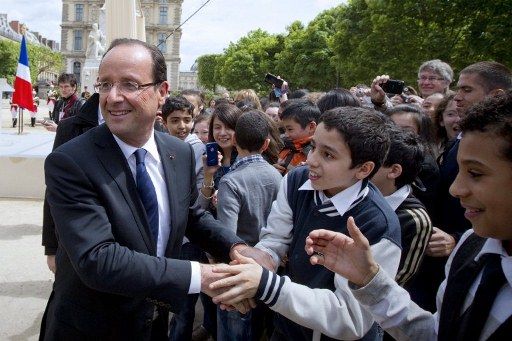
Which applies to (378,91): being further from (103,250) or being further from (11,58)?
(11,58)

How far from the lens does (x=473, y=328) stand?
55.8 inches

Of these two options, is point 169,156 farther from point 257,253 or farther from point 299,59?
point 299,59

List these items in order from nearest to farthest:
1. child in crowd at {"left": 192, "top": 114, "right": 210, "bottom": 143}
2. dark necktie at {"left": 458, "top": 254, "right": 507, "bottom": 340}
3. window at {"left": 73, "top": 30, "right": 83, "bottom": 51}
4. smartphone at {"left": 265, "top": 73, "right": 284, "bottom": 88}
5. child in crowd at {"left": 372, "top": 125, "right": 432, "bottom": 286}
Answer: dark necktie at {"left": 458, "top": 254, "right": 507, "bottom": 340}
child in crowd at {"left": 372, "top": 125, "right": 432, "bottom": 286}
child in crowd at {"left": 192, "top": 114, "right": 210, "bottom": 143}
smartphone at {"left": 265, "top": 73, "right": 284, "bottom": 88}
window at {"left": 73, "top": 30, "right": 83, "bottom": 51}

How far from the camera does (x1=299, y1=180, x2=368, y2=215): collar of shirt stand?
2084mm

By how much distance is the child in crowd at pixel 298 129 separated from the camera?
4.05 metres

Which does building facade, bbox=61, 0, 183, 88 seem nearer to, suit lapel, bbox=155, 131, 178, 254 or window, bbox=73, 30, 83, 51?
window, bbox=73, 30, 83, 51

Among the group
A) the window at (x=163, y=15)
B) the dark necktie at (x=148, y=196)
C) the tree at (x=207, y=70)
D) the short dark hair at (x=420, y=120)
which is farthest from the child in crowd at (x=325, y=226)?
the window at (x=163, y=15)

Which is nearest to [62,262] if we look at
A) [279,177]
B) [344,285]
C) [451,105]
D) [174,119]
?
[344,285]

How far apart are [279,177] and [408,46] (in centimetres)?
1989

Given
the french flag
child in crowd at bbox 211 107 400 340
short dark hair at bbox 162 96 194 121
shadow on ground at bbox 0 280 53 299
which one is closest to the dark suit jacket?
child in crowd at bbox 211 107 400 340

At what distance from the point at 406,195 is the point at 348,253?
1.02 m

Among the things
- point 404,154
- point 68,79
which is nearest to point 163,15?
point 68,79

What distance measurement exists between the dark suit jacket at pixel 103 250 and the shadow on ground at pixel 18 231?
4.75 meters

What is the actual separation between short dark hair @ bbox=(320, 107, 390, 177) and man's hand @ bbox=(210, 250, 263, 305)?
2.03ft
